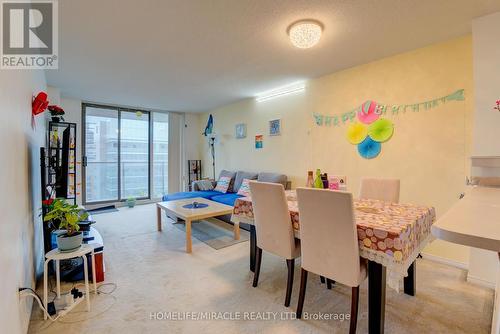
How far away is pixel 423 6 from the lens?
1942 millimetres

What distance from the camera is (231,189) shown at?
16.4 feet

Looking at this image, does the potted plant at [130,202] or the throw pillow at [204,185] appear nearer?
the throw pillow at [204,185]

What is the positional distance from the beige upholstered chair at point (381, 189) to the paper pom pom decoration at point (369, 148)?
0.77 m

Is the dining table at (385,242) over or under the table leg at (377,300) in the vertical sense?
over

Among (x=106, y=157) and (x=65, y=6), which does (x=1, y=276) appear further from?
(x=106, y=157)

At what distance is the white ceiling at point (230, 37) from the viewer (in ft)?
6.42

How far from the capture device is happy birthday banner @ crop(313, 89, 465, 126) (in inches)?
99.8

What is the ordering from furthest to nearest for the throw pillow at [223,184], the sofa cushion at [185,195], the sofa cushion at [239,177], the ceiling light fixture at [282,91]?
the throw pillow at [223,184] < the sofa cushion at [239,177] < the sofa cushion at [185,195] < the ceiling light fixture at [282,91]

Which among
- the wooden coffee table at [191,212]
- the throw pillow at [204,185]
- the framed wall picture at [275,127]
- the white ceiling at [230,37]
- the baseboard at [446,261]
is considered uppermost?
the white ceiling at [230,37]

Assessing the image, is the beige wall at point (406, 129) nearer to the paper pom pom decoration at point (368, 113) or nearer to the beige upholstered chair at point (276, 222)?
the paper pom pom decoration at point (368, 113)

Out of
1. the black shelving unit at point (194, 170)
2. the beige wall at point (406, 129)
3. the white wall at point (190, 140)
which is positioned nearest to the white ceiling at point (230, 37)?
the beige wall at point (406, 129)

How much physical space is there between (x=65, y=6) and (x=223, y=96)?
120 inches

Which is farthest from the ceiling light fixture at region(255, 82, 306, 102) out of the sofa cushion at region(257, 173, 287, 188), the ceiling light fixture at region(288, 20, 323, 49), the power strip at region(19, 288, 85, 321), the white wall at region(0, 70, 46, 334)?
the power strip at region(19, 288, 85, 321)

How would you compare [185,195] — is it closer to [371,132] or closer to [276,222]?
[276,222]
